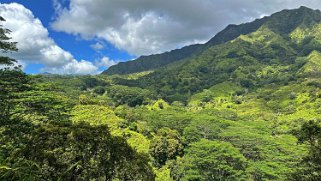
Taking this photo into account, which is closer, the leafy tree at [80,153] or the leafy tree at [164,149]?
the leafy tree at [80,153]

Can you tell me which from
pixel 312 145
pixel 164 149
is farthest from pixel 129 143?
pixel 312 145

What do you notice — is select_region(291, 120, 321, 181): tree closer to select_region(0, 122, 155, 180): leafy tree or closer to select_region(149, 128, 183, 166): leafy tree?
select_region(0, 122, 155, 180): leafy tree

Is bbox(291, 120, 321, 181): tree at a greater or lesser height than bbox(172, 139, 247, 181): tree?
greater

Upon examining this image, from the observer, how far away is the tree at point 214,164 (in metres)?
A: 67.9

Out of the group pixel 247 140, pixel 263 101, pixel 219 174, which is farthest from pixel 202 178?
pixel 263 101

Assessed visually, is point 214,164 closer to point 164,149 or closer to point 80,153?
point 164,149

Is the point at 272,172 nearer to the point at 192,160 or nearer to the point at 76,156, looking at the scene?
the point at 192,160

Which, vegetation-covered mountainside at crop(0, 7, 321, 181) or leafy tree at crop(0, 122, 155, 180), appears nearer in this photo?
vegetation-covered mountainside at crop(0, 7, 321, 181)

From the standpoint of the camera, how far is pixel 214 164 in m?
68.9

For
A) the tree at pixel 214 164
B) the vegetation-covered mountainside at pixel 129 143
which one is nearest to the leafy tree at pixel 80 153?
the vegetation-covered mountainside at pixel 129 143

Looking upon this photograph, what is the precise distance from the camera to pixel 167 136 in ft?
280

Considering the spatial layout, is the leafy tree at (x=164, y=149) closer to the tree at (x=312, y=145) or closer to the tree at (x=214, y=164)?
the tree at (x=214, y=164)

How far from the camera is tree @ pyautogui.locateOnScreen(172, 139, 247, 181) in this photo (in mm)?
67938

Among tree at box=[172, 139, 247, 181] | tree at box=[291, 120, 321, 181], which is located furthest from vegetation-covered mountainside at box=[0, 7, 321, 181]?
tree at box=[172, 139, 247, 181]
